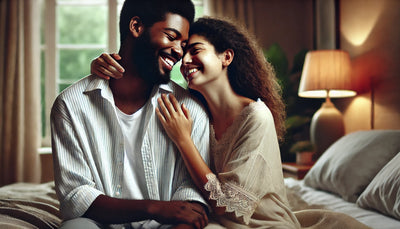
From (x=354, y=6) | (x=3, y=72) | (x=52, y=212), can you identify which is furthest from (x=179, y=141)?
(x=3, y=72)

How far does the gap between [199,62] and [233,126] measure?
0.18 metres

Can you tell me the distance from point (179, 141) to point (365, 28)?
2.10 meters

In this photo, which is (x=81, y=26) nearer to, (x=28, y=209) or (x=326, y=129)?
(x=326, y=129)

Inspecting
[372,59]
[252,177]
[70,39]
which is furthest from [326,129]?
[70,39]

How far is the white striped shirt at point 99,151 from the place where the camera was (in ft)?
2.91

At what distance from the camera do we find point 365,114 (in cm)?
256

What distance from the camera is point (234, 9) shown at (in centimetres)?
382

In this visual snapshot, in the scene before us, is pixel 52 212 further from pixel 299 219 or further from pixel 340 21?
pixel 340 21

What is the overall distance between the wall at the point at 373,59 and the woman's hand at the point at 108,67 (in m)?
1.72

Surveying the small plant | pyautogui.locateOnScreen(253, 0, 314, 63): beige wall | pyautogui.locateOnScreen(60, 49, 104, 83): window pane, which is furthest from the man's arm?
pyautogui.locateOnScreen(253, 0, 314, 63): beige wall

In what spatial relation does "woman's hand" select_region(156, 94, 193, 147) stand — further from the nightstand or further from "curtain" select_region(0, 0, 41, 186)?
"curtain" select_region(0, 0, 41, 186)

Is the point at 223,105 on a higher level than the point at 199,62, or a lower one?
lower

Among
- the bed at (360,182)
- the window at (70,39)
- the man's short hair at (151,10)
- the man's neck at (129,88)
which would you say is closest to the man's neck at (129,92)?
the man's neck at (129,88)

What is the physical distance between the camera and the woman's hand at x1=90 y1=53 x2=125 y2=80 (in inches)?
36.9
